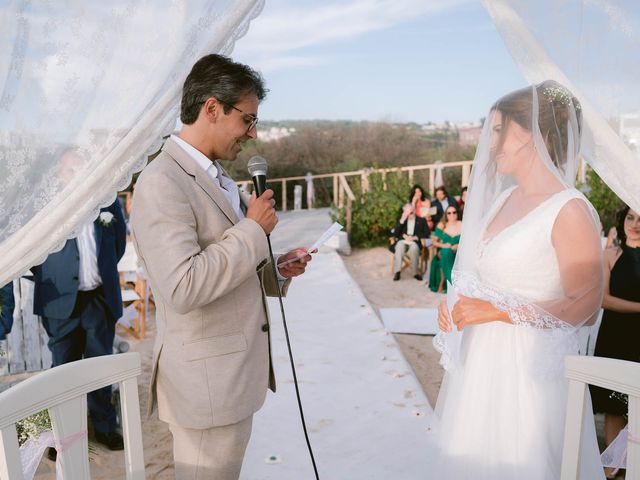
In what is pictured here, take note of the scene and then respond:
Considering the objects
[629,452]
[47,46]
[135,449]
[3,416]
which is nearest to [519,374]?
[629,452]

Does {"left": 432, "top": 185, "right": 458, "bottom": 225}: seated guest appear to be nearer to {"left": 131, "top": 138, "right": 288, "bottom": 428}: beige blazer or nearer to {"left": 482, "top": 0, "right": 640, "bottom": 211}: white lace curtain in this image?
{"left": 482, "top": 0, "right": 640, "bottom": 211}: white lace curtain

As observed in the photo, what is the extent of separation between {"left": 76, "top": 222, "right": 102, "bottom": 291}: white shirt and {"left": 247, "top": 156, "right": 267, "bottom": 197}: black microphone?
1784 millimetres

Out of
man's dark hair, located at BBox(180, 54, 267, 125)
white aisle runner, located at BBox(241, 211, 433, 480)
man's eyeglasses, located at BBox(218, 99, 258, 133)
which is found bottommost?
white aisle runner, located at BBox(241, 211, 433, 480)

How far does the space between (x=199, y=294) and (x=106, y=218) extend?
2.06 metres

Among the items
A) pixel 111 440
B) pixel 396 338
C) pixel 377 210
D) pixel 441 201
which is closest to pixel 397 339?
pixel 396 338

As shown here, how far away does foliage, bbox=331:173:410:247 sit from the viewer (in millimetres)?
10781

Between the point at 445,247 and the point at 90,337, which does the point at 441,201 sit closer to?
the point at 445,247

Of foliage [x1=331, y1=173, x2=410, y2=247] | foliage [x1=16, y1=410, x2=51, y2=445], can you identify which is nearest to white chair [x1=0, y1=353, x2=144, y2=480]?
foliage [x1=16, y1=410, x2=51, y2=445]

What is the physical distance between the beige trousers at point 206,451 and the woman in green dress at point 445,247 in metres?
5.86

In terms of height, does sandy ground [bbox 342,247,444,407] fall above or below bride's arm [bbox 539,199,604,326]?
below

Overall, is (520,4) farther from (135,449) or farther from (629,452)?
(135,449)

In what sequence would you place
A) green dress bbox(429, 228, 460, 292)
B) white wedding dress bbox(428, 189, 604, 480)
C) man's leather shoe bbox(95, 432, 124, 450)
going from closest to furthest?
white wedding dress bbox(428, 189, 604, 480) < man's leather shoe bbox(95, 432, 124, 450) < green dress bbox(429, 228, 460, 292)

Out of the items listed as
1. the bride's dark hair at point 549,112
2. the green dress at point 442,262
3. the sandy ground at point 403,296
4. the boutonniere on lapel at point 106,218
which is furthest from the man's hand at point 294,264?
the green dress at point 442,262

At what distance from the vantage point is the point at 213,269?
1.41m
